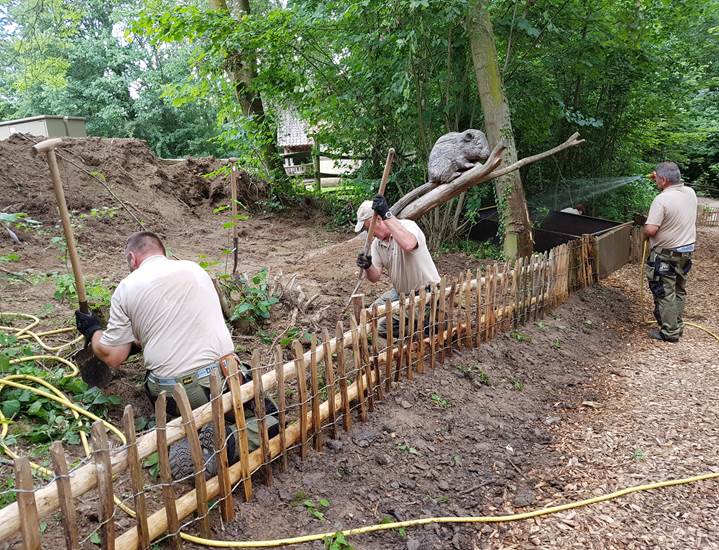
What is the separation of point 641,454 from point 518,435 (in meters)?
0.82

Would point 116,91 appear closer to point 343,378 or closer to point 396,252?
point 396,252

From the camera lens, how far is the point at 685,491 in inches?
124

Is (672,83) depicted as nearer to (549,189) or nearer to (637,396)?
(549,189)

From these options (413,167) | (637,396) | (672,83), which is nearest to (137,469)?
(637,396)

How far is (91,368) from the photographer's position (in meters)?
3.33

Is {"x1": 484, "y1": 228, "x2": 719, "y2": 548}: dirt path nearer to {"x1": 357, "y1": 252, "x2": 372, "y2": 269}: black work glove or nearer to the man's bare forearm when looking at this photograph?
the man's bare forearm

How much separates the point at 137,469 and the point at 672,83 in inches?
422

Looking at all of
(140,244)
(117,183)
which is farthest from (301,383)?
(117,183)

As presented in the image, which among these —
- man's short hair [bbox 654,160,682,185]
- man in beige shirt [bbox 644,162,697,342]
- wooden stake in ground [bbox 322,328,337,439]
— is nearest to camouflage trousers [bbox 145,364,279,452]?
wooden stake in ground [bbox 322,328,337,439]

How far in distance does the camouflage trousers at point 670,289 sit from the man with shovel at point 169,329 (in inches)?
195

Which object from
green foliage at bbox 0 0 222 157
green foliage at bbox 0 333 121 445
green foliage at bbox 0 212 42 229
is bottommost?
green foliage at bbox 0 333 121 445

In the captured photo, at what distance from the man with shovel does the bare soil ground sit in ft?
2.08

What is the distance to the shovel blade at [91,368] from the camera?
3.31 m

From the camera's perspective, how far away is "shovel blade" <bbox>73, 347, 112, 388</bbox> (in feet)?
10.9
